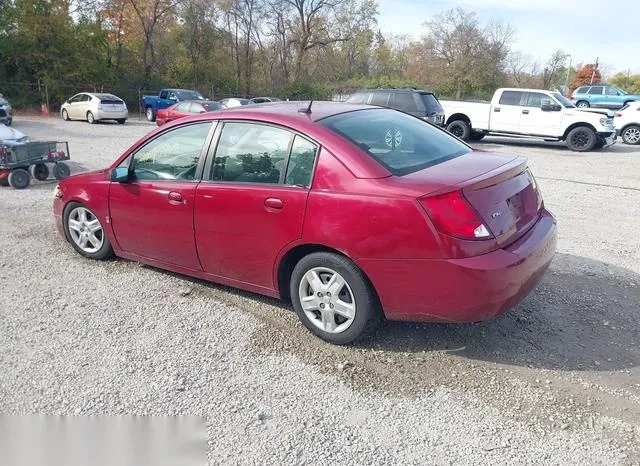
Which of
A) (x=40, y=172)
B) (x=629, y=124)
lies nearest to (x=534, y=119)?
(x=629, y=124)

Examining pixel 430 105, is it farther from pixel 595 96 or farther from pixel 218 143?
pixel 595 96

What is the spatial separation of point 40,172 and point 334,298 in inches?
320

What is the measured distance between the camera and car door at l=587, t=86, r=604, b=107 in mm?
29156

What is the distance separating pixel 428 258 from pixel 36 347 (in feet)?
8.96

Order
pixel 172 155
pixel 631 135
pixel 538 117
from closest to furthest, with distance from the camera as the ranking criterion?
1. pixel 172 155
2. pixel 538 117
3. pixel 631 135

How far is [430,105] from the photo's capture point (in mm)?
15742

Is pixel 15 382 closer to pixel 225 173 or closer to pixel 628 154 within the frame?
pixel 225 173

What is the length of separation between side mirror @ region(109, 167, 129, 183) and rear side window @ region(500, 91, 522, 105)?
599 inches

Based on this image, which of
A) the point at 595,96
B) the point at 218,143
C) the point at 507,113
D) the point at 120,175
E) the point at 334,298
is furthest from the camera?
the point at 595,96

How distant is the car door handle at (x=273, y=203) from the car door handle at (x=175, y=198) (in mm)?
863

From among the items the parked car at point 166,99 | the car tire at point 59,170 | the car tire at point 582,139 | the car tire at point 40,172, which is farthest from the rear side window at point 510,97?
the parked car at point 166,99

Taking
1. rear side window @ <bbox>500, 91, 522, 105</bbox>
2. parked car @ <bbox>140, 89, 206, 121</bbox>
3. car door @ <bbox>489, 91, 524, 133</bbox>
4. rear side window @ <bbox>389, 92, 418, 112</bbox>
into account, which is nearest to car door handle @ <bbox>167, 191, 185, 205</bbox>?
rear side window @ <bbox>389, 92, 418, 112</bbox>

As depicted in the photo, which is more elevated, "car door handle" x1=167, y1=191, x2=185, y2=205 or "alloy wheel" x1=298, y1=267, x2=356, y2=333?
"car door handle" x1=167, y1=191, x2=185, y2=205

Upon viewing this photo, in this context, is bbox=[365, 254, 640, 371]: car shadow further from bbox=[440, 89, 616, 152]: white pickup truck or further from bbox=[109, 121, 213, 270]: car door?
bbox=[440, 89, 616, 152]: white pickup truck
